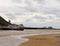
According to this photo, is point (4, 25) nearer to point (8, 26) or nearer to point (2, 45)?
point (8, 26)

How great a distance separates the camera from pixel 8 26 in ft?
274

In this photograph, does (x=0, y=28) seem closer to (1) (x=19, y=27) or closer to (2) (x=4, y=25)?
(2) (x=4, y=25)

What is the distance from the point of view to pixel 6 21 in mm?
85062

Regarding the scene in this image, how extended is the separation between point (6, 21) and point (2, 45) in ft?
210

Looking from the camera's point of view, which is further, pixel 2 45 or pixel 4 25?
pixel 4 25

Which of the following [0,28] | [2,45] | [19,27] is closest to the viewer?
[2,45]

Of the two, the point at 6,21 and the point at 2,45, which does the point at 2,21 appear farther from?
the point at 2,45

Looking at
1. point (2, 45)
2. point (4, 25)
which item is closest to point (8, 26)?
point (4, 25)

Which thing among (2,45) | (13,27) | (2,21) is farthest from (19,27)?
(2,45)

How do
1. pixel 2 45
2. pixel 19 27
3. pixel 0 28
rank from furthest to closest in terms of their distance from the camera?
1. pixel 19 27
2. pixel 0 28
3. pixel 2 45

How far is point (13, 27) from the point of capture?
85.7m

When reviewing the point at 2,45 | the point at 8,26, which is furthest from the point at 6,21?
the point at 2,45

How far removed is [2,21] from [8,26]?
359 cm

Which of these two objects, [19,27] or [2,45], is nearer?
[2,45]
